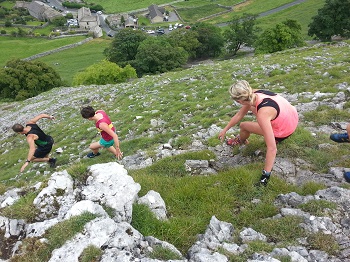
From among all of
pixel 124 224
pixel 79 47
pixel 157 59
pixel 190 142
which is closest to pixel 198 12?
pixel 79 47

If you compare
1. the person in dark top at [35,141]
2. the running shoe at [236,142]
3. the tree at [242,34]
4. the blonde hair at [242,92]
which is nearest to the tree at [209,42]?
the tree at [242,34]

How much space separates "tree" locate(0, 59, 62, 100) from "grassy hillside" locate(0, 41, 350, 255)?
36.4m

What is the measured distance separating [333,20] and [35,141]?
6735cm

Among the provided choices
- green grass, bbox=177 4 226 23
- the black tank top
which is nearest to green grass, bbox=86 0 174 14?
green grass, bbox=177 4 226 23

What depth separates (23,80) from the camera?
65.2 metres

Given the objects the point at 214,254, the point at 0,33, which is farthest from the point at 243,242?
the point at 0,33

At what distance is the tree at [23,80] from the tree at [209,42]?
161ft

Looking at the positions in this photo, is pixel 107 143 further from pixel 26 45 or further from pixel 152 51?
pixel 26 45

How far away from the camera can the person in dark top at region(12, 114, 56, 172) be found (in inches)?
480

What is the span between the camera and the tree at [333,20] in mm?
58000

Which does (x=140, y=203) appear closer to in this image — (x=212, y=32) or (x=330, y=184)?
(x=330, y=184)

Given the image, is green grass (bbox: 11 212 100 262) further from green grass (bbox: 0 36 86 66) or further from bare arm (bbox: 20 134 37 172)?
green grass (bbox: 0 36 86 66)

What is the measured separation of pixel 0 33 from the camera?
446ft

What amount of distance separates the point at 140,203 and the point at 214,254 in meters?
2.22
